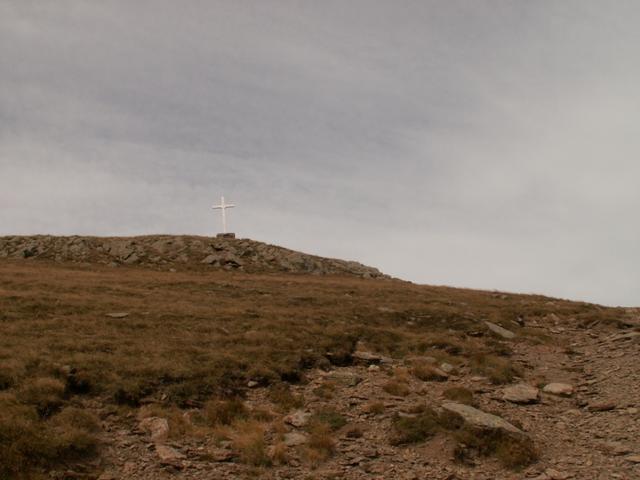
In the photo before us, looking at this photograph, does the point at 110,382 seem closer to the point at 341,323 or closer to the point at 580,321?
the point at 341,323

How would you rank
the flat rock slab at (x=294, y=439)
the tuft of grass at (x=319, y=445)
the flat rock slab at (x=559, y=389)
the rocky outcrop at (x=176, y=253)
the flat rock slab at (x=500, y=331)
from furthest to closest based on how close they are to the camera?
the rocky outcrop at (x=176, y=253), the flat rock slab at (x=500, y=331), the flat rock slab at (x=559, y=389), the flat rock slab at (x=294, y=439), the tuft of grass at (x=319, y=445)

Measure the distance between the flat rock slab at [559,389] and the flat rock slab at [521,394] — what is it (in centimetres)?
46

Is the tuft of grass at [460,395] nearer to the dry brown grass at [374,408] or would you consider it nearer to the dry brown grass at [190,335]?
the dry brown grass at [190,335]

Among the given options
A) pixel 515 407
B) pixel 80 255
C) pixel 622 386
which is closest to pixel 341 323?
pixel 515 407

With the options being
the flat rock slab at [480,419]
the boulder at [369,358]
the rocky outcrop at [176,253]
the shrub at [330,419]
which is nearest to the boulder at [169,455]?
the shrub at [330,419]

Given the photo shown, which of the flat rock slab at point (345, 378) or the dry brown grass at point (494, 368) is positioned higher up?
the dry brown grass at point (494, 368)

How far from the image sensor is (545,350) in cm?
2448

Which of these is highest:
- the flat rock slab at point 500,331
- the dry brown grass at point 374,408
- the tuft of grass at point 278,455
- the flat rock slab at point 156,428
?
the flat rock slab at point 500,331

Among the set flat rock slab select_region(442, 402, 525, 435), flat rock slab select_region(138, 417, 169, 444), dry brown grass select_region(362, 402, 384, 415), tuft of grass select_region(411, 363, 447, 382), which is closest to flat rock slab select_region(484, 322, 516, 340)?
tuft of grass select_region(411, 363, 447, 382)

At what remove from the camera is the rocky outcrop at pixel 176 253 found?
51125mm

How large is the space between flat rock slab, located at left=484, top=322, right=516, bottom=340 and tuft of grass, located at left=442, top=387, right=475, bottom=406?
31.7ft

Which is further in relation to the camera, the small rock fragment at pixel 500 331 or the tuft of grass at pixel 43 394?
the small rock fragment at pixel 500 331

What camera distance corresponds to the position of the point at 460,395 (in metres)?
17.6

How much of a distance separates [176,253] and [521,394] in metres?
41.8
